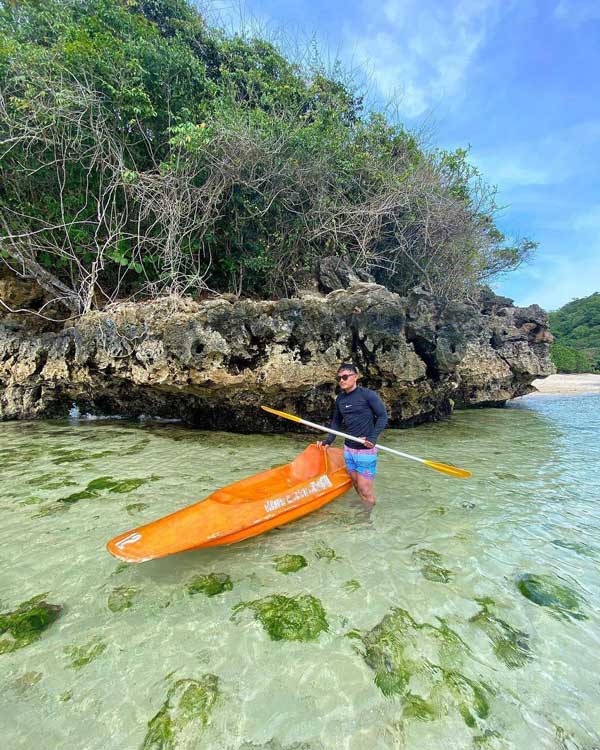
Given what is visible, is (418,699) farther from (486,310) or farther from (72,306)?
(486,310)

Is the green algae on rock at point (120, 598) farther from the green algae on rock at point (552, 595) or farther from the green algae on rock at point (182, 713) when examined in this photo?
the green algae on rock at point (552, 595)

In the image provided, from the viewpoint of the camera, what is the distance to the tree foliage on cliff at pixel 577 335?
105 feet

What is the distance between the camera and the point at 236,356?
7664mm

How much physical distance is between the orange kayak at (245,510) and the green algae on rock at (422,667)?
152 centimetres

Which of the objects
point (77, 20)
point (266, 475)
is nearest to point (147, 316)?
point (266, 475)

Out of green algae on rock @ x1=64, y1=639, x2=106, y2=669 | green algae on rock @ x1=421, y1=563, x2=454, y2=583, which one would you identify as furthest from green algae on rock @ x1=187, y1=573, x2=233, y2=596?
green algae on rock @ x1=421, y1=563, x2=454, y2=583

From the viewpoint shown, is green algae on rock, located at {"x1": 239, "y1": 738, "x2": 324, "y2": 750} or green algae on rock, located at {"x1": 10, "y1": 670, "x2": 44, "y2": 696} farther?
green algae on rock, located at {"x1": 10, "y1": 670, "x2": 44, "y2": 696}

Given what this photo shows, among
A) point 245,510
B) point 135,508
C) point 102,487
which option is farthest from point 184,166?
point 245,510

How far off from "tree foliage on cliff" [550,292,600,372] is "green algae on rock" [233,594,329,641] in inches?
1436

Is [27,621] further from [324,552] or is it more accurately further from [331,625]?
[324,552]

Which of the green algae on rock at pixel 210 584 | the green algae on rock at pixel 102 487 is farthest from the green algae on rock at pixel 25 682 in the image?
the green algae on rock at pixel 102 487

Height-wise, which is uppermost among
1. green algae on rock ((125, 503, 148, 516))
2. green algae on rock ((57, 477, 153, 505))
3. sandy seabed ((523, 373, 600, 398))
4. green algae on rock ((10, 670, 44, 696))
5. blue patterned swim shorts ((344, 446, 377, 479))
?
blue patterned swim shorts ((344, 446, 377, 479))

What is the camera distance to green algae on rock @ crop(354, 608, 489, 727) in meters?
1.93

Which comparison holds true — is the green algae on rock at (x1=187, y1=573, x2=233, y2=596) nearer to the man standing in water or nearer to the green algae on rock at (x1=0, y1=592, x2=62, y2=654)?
the green algae on rock at (x1=0, y1=592, x2=62, y2=654)
